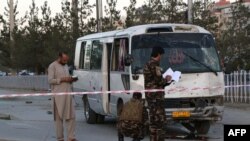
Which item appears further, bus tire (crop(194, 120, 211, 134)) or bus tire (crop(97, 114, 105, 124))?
bus tire (crop(97, 114, 105, 124))

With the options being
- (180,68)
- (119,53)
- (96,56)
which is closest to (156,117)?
(180,68)

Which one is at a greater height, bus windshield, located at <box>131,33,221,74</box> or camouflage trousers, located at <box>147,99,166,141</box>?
bus windshield, located at <box>131,33,221,74</box>

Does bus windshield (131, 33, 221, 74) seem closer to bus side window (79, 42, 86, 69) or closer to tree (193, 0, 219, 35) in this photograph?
bus side window (79, 42, 86, 69)

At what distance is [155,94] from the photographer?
33.1 ft

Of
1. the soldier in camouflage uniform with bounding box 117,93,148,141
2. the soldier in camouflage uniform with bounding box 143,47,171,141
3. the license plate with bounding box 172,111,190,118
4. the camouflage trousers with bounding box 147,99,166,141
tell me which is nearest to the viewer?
the soldier in camouflage uniform with bounding box 117,93,148,141

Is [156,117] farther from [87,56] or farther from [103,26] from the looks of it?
[103,26]

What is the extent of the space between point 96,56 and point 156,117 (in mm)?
5420

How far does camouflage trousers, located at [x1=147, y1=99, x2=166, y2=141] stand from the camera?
400 inches

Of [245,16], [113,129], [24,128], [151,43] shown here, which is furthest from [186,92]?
[245,16]

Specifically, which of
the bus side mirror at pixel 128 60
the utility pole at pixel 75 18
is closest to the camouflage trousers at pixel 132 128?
the bus side mirror at pixel 128 60

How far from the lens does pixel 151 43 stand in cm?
1278

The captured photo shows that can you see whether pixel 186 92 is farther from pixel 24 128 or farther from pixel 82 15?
pixel 82 15

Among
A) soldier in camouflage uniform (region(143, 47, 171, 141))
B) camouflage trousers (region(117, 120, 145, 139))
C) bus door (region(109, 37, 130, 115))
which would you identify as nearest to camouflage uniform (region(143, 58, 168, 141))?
soldier in camouflage uniform (region(143, 47, 171, 141))

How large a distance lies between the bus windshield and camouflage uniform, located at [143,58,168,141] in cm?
239
